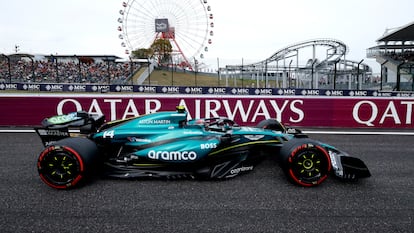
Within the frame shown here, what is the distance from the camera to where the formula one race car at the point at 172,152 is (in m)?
3.58

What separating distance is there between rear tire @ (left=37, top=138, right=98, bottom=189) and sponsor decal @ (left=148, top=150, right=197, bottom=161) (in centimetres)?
78

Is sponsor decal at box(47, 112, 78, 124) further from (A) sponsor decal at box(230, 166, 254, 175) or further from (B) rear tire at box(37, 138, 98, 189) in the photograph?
(A) sponsor decal at box(230, 166, 254, 175)

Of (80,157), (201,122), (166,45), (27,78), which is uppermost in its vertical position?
(166,45)

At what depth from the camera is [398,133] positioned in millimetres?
7828

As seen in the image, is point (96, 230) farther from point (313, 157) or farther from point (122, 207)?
point (313, 157)

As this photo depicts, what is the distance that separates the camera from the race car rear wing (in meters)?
4.07

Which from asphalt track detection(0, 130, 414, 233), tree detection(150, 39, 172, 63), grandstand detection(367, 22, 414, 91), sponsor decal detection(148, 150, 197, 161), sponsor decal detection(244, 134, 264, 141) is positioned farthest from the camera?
tree detection(150, 39, 172, 63)

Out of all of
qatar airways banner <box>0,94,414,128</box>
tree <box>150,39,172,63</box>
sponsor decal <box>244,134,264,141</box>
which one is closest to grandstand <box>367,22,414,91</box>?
qatar airways banner <box>0,94,414,128</box>

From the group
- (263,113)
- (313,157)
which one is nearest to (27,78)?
(263,113)

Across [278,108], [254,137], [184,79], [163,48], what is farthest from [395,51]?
[254,137]

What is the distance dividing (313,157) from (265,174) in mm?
838

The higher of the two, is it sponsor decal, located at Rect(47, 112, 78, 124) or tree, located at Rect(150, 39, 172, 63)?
tree, located at Rect(150, 39, 172, 63)

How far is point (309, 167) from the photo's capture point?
3.73m

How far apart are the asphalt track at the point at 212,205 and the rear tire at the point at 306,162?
0.14 metres
